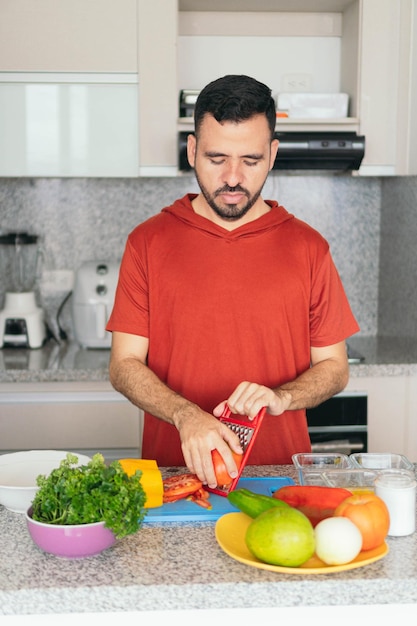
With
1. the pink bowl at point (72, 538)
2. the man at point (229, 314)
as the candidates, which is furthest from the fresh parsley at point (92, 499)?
the man at point (229, 314)

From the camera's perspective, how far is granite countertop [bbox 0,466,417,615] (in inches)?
45.6

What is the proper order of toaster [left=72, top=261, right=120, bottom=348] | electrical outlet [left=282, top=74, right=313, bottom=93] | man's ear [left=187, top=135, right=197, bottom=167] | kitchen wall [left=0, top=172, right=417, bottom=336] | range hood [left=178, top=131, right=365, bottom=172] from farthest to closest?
1. kitchen wall [left=0, top=172, right=417, bottom=336]
2. electrical outlet [left=282, top=74, right=313, bottom=93]
3. toaster [left=72, top=261, right=120, bottom=348]
4. range hood [left=178, top=131, right=365, bottom=172]
5. man's ear [left=187, top=135, right=197, bottom=167]

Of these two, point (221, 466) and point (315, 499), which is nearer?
point (315, 499)

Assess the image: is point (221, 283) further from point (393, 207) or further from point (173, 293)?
point (393, 207)

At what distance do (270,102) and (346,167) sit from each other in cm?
119

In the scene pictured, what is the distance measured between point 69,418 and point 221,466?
140 centimetres

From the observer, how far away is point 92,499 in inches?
47.8

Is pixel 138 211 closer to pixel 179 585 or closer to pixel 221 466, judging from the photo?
pixel 221 466

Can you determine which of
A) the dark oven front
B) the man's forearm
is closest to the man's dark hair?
the man's forearm

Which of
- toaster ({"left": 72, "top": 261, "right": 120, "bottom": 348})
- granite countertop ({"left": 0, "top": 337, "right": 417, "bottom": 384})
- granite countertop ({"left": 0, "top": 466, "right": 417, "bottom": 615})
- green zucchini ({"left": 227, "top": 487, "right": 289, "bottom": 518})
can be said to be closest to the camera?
granite countertop ({"left": 0, "top": 466, "right": 417, "bottom": 615})

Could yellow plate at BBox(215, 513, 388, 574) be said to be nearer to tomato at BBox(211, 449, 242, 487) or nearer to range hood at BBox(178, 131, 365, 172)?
tomato at BBox(211, 449, 242, 487)

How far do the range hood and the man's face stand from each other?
40.0 inches

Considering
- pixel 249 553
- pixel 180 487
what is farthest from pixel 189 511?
pixel 249 553

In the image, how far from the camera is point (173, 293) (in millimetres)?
1907
